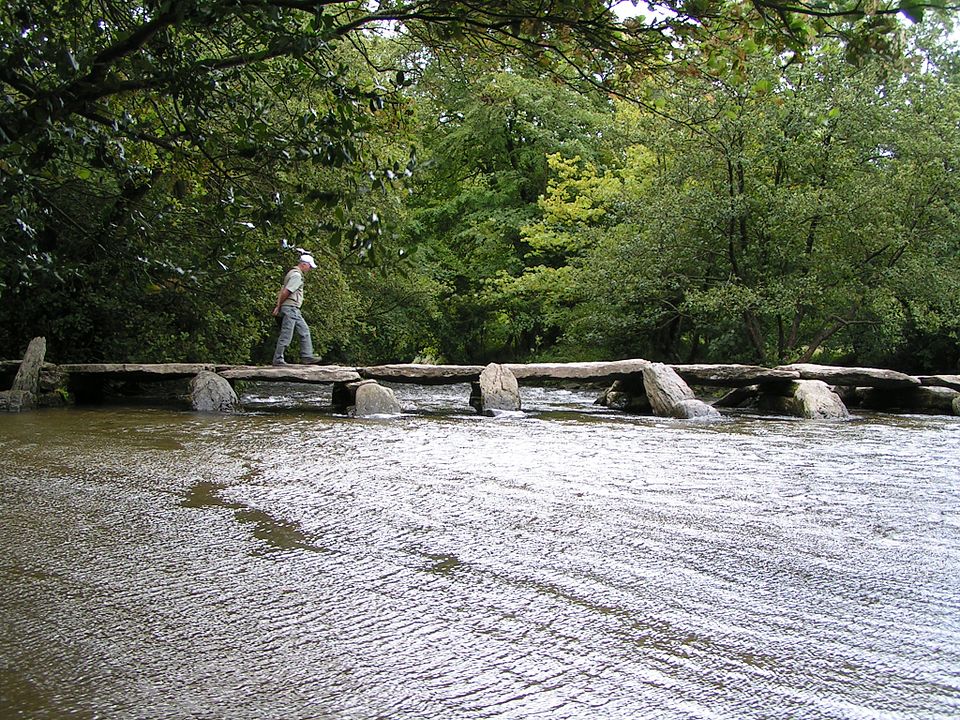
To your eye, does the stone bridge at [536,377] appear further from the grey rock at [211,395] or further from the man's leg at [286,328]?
the man's leg at [286,328]

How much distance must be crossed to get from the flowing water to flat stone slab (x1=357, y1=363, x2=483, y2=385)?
5884 mm

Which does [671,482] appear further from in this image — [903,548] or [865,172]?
[865,172]

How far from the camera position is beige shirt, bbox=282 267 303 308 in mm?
13414

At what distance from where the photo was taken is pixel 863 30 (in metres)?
3.37

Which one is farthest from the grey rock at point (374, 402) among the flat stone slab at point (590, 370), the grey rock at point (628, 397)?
the grey rock at point (628, 397)

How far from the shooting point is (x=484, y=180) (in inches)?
1014

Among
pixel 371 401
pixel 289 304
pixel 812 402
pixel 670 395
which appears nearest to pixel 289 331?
pixel 289 304

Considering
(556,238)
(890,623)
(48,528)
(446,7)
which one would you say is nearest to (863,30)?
(446,7)

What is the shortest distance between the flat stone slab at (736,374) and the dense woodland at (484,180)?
13.1 feet

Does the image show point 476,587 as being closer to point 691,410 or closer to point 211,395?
point 691,410

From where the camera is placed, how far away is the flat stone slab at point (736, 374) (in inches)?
479

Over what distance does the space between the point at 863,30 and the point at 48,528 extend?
14.9 ft

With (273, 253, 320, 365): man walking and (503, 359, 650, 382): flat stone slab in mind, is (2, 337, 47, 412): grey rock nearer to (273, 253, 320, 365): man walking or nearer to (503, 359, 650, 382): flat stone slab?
(273, 253, 320, 365): man walking

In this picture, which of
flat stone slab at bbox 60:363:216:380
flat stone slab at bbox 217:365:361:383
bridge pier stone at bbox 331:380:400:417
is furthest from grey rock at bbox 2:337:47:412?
bridge pier stone at bbox 331:380:400:417
